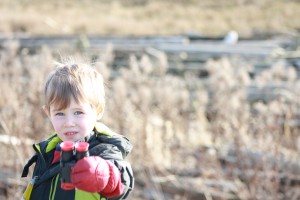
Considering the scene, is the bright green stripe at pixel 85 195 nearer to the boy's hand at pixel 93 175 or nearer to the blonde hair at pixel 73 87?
the boy's hand at pixel 93 175

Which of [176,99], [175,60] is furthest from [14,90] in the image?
[175,60]

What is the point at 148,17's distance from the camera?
23.9 meters

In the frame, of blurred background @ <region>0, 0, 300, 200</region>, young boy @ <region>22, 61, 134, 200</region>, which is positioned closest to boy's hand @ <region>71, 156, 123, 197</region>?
young boy @ <region>22, 61, 134, 200</region>

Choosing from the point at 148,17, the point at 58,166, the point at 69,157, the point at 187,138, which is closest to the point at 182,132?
the point at 187,138

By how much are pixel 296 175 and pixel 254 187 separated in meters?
0.44

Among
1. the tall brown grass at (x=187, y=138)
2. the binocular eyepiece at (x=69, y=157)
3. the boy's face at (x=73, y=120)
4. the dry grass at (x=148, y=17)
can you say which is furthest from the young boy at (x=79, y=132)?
the dry grass at (x=148, y=17)

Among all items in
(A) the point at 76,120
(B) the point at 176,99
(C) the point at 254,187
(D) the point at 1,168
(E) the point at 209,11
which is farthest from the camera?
(E) the point at 209,11

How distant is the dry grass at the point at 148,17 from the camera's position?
19047 millimetres

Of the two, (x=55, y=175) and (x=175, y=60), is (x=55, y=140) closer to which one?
(x=55, y=175)

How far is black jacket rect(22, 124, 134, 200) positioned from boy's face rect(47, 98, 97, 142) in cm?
9

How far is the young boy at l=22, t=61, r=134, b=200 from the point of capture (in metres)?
2.63

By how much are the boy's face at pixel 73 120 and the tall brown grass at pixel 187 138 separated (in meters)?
2.69

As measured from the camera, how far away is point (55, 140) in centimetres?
285

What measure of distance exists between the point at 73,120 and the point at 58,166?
0.67 feet
